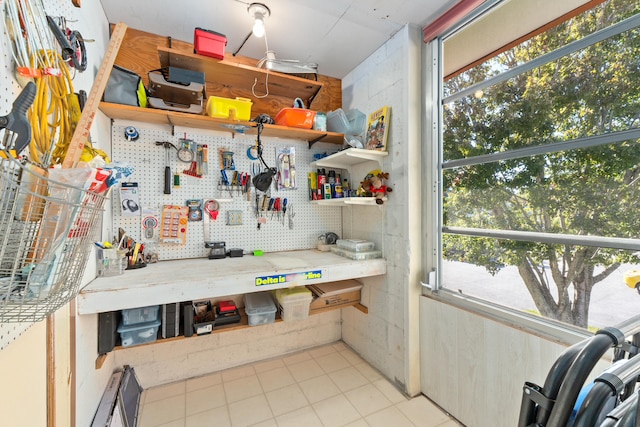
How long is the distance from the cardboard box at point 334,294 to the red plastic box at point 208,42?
1792 mm

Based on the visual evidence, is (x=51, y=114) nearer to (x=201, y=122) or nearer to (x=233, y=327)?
(x=201, y=122)

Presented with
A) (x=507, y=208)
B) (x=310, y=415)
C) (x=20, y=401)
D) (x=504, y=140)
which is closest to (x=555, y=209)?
(x=507, y=208)

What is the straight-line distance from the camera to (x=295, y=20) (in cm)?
178

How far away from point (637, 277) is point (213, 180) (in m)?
2.38

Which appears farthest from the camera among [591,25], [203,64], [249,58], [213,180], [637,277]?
[249,58]

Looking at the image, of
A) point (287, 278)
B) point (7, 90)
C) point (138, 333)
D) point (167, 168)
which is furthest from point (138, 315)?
point (7, 90)

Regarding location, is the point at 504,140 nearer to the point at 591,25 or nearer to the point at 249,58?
the point at 591,25

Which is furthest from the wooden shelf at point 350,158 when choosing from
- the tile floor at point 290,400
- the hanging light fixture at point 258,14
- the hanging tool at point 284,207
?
the tile floor at point 290,400

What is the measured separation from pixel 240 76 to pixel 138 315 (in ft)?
5.79

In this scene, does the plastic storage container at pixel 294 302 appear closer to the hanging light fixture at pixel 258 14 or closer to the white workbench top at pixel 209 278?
the white workbench top at pixel 209 278

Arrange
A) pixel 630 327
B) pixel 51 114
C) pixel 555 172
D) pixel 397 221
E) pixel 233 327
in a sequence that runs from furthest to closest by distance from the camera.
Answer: pixel 397 221, pixel 233 327, pixel 555 172, pixel 51 114, pixel 630 327

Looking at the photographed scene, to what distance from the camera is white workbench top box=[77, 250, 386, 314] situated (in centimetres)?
130

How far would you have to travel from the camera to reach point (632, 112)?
103 centimetres

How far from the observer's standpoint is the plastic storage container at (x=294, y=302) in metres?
1.84
